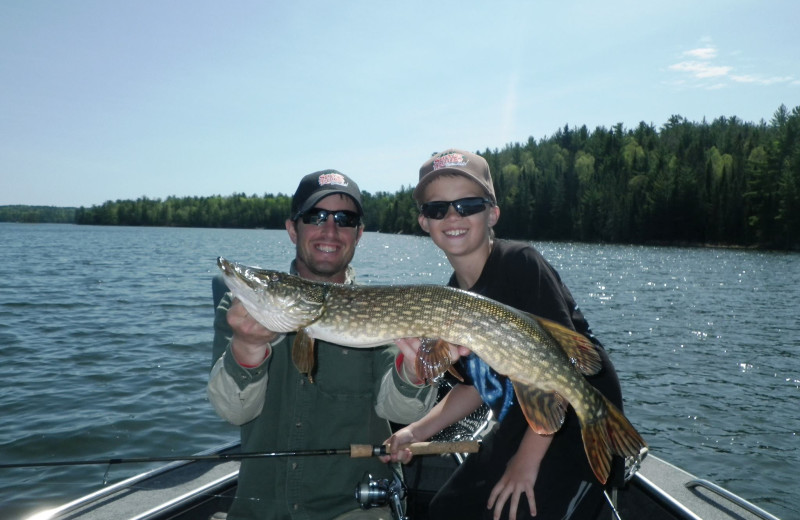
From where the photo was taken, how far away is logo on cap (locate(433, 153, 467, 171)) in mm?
3102

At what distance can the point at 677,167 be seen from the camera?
193ft

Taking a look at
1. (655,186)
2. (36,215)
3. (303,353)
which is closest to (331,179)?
(303,353)

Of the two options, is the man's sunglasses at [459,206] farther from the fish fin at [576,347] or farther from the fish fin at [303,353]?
the fish fin at [303,353]

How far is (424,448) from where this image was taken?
9.05 ft

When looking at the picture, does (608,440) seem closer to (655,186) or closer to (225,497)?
(225,497)

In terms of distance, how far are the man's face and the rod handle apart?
42.1 inches

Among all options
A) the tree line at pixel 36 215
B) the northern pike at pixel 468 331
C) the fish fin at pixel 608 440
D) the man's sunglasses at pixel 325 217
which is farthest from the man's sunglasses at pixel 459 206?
the tree line at pixel 36 215

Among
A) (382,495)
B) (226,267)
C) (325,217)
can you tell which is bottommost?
(382,495)

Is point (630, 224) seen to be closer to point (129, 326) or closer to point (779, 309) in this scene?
point (779, 309)

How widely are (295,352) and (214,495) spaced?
3.86ft

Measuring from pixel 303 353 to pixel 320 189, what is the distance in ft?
3.55

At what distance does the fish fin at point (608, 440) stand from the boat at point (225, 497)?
1.61 feet

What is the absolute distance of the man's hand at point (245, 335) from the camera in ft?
8.32

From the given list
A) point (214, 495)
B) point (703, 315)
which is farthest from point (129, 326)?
point (703, 315)
